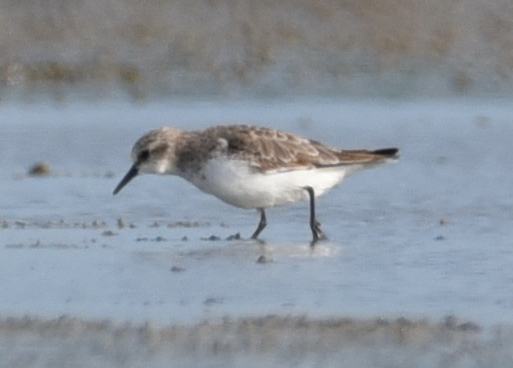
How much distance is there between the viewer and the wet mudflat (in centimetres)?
752

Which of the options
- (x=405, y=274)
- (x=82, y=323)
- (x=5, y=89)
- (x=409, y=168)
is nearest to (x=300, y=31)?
(x=5, y=89)

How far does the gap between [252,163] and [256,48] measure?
6.79 m

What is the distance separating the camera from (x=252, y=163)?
10594 mm

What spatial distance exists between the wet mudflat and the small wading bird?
0.31 metres

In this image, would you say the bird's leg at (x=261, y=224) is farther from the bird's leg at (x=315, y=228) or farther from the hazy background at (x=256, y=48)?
the hazy background at (x=256, y=48)

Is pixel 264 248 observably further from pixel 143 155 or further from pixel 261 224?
pixel 143 155

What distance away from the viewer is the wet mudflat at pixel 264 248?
752cm

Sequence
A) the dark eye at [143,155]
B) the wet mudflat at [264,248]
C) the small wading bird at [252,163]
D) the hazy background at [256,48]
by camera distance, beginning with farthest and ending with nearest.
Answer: the hazy background at [256,48], the dark eye at [143,155], the small wading bird at [252,163], the wet mudflat at [264,248]

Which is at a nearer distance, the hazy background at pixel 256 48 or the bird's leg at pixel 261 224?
the bird's leg at pixel 261 224

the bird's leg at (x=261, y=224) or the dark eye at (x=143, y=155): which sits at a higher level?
the dark eye at (x=143, y=155)

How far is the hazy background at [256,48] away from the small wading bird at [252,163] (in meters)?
5.75

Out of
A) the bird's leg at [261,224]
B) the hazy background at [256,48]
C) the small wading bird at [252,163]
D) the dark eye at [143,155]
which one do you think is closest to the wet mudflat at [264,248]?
the bird's leg at [261,224]

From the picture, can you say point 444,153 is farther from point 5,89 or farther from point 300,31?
point 5,89

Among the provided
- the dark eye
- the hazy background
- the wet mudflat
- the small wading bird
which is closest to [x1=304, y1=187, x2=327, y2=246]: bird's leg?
the small wading bird
